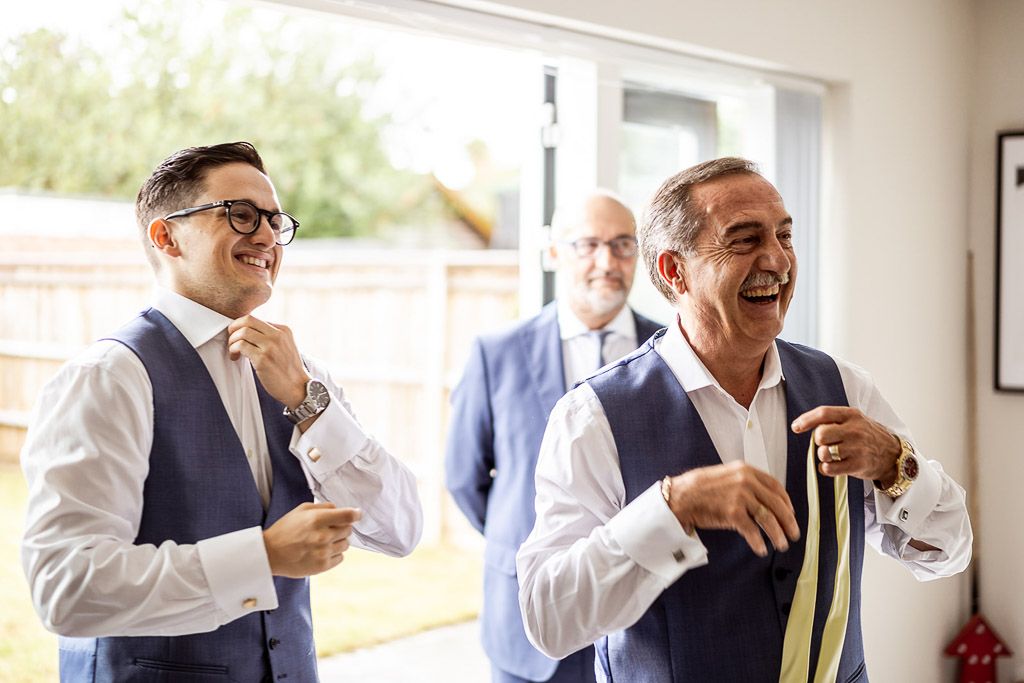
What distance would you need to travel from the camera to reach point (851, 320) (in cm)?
369

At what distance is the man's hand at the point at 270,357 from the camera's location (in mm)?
1709

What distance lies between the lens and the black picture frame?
13.0 ft

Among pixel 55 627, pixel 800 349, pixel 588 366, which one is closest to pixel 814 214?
pixel 588 366

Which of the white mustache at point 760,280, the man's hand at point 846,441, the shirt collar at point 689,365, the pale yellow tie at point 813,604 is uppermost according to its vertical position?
the white mustache at point 760,280

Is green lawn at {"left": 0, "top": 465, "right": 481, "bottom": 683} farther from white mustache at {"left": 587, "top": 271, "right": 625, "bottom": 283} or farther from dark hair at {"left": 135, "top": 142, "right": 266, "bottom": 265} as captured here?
dark hair at {"left": 135, "top": 142, "right": 266, "bottom": 265}

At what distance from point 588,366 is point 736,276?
43.0 inches

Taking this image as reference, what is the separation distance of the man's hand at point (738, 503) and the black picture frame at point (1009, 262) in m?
3.00

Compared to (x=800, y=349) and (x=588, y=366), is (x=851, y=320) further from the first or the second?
(x=800, y=349)

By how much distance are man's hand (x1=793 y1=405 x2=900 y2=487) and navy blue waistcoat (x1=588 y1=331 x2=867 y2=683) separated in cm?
13

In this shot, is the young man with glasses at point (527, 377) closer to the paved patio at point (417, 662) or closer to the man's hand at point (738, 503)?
the man's hand at point (738, 503)

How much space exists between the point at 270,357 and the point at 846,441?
933 millimetres

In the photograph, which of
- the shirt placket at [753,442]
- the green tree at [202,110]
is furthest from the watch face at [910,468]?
the green tree at [202,110]

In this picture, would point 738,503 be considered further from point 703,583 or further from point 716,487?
point 703,583

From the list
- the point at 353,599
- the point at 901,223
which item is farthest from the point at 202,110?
the point at 901,223
